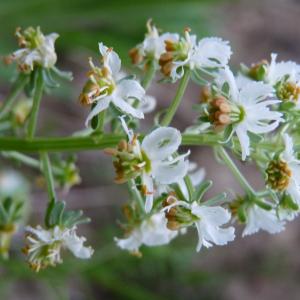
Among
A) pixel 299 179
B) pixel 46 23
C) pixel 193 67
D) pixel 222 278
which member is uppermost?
pixel 193 67

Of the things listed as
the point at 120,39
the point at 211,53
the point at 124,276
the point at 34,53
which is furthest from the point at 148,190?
the point at 120,39

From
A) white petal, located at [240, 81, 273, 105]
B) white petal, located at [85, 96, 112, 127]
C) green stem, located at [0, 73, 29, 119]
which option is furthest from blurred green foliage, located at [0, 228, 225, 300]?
white petal, located at [240, 81, 273, 105]

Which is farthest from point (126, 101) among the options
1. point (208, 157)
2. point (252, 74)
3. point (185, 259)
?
point (208, 157)

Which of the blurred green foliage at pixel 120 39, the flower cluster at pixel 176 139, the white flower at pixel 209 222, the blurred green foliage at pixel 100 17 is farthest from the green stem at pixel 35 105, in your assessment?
the blurred green foliage at pixel 100 17

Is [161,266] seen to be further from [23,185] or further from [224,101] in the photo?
[224,101]

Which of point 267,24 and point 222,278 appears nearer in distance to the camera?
point 222,278

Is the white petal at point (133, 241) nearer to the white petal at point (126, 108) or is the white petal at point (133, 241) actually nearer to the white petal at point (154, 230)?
the white petal at point (154, 230)

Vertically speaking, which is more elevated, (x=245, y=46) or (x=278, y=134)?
(x=278, y=134)
